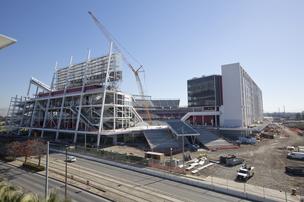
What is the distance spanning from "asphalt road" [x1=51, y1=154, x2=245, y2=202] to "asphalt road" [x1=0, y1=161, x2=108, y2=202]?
28.3ft

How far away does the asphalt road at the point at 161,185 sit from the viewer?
1340 inches

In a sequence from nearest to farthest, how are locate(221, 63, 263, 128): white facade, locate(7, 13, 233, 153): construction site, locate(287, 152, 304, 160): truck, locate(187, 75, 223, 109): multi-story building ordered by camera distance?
locate(287, 152, 304, 160): truck → locate(7, 13, 233, 153): construction site → locate(221, 63, 263, 128): white facade → locate(187, 75, 223, 109): multi-story building

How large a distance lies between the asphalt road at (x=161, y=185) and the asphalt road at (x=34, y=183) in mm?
8630

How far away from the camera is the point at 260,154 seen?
222 feet

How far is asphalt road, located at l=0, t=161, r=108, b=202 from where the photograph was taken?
34000mm

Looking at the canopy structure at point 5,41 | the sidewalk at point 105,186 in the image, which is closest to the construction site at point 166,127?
the sidewalk at point 105,186

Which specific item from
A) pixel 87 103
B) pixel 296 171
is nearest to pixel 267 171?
pixel 296 171

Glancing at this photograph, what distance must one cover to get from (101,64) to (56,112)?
1620 inches

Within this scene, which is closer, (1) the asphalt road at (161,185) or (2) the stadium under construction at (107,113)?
(1) the asphalt road at (161,185)

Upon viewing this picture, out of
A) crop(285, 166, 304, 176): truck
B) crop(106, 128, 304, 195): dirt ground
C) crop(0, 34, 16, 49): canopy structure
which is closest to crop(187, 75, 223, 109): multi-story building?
crop(106, 128, 304, 195): dirt ground

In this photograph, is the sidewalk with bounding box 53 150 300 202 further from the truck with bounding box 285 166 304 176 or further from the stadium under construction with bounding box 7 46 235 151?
the stadium under construction with bounding box 7 46 235 151

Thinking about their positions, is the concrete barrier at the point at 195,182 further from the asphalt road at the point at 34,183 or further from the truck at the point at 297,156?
the truck at the point at 297,156

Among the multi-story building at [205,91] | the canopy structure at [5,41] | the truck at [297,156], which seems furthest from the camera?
the multi-story building at [205,91]

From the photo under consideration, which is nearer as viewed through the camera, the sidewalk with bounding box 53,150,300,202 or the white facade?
the sidewalk with bounding box 53,150,300,202
